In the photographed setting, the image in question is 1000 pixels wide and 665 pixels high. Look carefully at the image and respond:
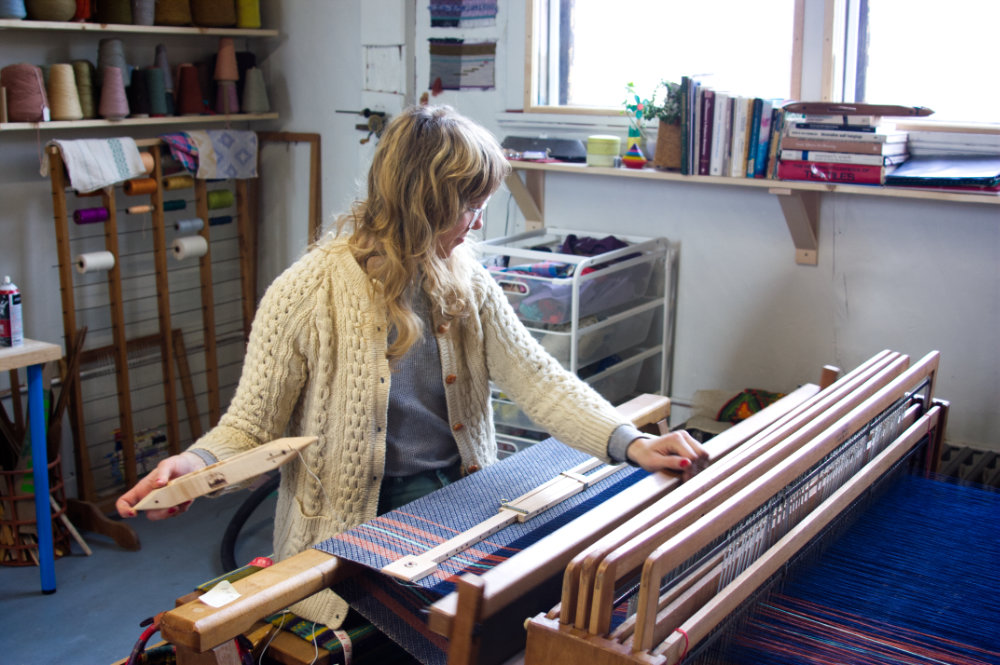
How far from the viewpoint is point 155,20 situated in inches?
133

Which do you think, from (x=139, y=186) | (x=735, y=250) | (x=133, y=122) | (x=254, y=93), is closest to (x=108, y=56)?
(x=133, y=122)

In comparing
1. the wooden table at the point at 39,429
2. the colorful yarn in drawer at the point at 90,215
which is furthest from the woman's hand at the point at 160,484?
the colorful yarn in drawer at the point at 90,215

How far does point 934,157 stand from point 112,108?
2.51 m

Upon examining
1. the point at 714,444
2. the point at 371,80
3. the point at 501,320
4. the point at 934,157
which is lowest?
the point at 714,444

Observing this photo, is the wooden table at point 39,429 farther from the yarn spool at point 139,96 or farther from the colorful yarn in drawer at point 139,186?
the yarn spool at point 139,96

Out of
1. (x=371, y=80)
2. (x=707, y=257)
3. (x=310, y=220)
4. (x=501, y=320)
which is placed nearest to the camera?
(x=501, y=320)

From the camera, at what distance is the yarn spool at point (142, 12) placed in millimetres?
3260

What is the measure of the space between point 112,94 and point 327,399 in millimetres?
2066

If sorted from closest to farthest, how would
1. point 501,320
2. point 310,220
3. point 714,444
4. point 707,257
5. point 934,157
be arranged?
point 714,444 → point 501,320 → point 934,157 → point 707,257 → point 310,220

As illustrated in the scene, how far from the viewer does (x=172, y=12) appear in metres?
3.37

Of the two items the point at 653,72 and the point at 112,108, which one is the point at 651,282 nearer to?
the point at 653,72

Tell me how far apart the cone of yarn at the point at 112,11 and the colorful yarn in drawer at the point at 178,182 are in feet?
1.75

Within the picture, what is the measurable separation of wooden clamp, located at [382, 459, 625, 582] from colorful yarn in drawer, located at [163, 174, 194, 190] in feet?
7.57

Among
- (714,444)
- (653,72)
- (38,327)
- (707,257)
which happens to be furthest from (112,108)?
(714,444)
